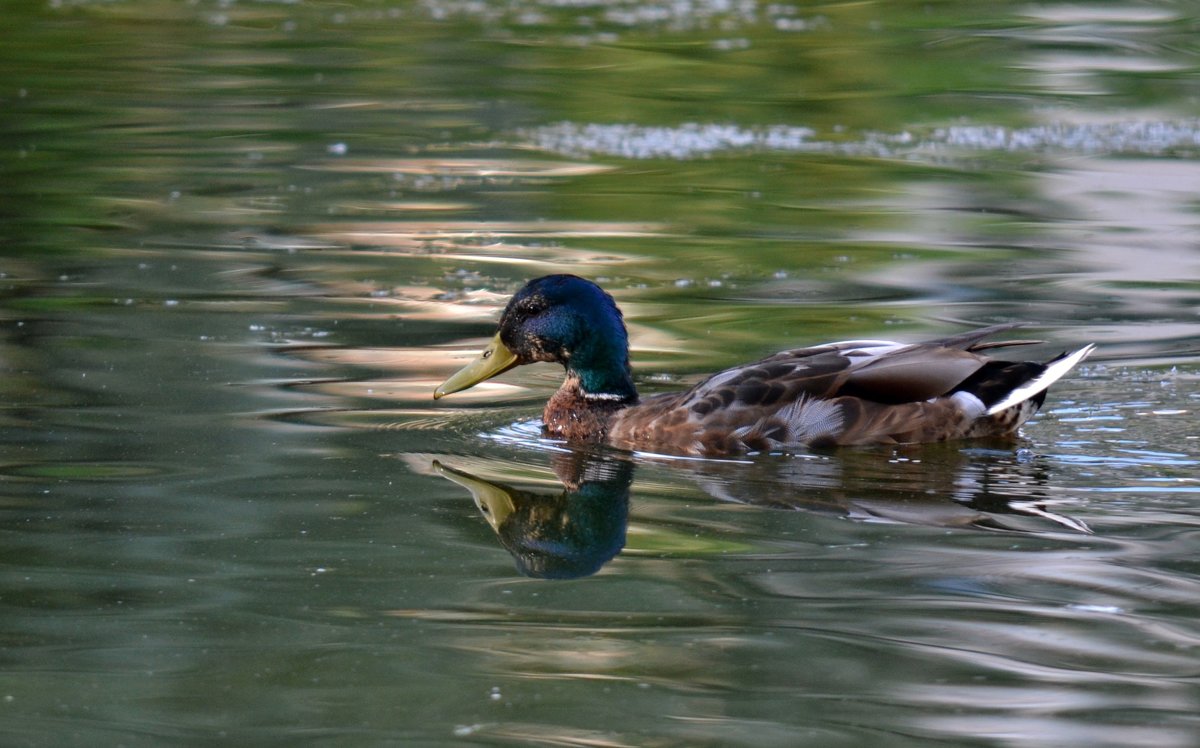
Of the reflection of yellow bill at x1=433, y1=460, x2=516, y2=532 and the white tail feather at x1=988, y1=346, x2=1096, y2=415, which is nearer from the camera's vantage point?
the reflection of yellow bill at x1=433, y1=460, x2=516, y2=532

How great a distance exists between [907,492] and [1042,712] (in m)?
2.18

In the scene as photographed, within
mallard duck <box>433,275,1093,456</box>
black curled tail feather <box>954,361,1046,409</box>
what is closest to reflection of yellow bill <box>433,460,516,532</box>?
mallard duck <box>433,275,1093,456</box>

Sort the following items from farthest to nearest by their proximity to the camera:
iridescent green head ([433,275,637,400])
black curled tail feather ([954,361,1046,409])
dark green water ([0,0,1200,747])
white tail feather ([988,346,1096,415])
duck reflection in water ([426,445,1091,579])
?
iridescent green head ([433,275,637,400]) < black curled tail feather ([954,361,1046,409]) < white tail feather ([988,346,1096,415]) < duck reflection in water ([426,445,1091,579]) < dark green water ([0,0,1200,747])

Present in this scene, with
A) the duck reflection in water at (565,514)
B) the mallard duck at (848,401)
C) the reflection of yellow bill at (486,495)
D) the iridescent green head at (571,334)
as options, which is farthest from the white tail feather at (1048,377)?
the reflection of yellow bill at (486,495)

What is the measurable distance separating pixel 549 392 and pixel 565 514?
2147mm

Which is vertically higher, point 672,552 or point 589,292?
point 589,292

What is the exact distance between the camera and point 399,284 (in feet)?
33.6

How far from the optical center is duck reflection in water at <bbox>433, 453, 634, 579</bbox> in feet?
18.6

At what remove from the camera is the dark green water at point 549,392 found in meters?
4.57

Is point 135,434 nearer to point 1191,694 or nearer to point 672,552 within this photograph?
point 672,552

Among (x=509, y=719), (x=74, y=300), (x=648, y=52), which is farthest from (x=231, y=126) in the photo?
(x=509, y=719)

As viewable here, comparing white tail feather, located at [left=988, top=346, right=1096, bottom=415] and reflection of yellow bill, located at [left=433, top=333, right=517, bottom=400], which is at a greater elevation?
white tail feather, located at [left=988, top=346, right=1096, bottom=415]

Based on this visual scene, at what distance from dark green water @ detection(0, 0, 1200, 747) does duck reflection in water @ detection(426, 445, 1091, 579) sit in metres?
0.03

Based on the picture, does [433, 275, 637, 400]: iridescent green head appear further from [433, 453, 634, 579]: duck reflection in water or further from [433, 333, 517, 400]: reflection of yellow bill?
[433, 453, 634, 579]: duck reflection in water
